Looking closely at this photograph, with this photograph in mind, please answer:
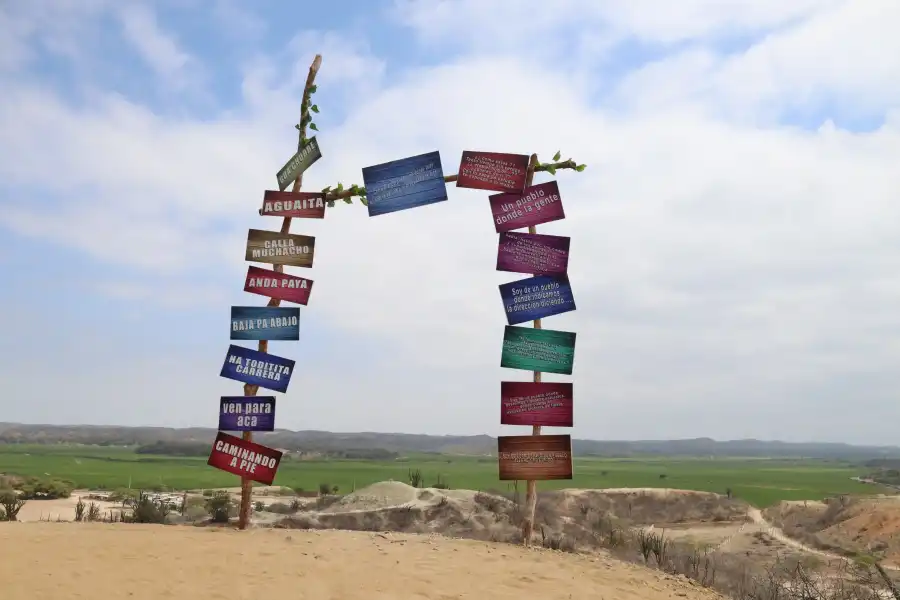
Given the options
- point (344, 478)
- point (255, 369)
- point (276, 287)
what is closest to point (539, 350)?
point (276, 287)

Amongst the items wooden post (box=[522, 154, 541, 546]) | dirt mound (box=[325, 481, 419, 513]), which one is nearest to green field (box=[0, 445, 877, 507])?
dirt mound (box=[325, 481, 419, 513])

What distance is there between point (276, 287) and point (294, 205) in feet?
4.41

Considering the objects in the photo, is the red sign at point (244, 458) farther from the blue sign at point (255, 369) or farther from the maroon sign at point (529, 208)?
the maroon sign at point (529, 208)

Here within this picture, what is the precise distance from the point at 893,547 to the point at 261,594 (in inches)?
952

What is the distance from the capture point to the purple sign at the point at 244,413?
10266 mm

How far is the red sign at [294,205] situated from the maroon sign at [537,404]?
3913 millimetres

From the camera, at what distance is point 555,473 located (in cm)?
1009

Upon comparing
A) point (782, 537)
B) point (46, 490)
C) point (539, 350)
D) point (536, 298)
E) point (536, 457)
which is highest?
point (536, 298)

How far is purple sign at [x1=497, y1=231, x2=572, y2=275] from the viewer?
34.5ft

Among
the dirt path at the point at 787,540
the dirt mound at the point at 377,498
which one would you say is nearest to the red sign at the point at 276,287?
the dirt mound at the point at 377,498

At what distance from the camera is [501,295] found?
10.5m

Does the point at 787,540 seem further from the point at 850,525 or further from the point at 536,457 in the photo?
the point at 536,457

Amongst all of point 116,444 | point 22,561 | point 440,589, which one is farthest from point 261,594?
point 116,444

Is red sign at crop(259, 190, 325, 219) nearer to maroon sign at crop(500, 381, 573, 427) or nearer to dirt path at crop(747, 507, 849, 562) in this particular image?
maroon sign at crop(500, 381, 573, 427)
